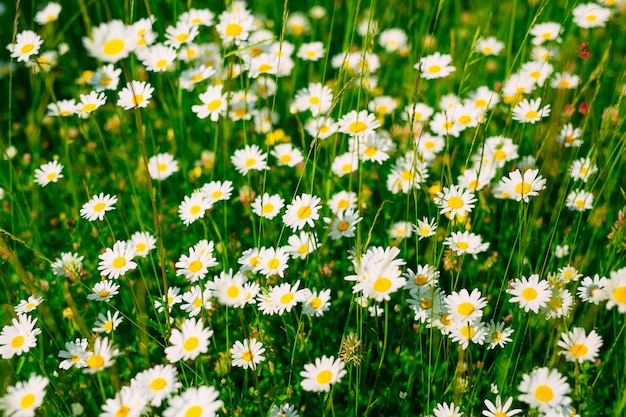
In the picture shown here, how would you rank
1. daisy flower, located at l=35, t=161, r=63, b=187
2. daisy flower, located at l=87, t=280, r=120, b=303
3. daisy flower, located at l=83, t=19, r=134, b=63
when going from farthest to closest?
daisy flower, located at l=35, t=161, r=63, b=187
daisy flower, located at l=87, t=280, r=120, b=303
daisy flower, located at l=83, t=19, r=134, b=63

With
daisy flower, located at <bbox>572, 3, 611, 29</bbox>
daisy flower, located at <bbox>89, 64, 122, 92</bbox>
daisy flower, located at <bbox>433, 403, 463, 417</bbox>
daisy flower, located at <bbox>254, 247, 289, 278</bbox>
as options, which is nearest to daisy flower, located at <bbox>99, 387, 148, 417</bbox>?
daisy flower, located at <bbox>254, 247, 289, 278</bbox>

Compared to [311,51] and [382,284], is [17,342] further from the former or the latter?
[311,51]

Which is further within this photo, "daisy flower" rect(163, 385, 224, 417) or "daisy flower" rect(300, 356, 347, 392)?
"daisy flower" rect(300, 356, 347, 392)

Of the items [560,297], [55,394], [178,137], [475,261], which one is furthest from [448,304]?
[178,137]

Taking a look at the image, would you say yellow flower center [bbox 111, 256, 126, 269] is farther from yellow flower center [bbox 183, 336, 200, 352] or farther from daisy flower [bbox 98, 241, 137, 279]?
yellow flower center [bbox 183, 336, 200, 352]

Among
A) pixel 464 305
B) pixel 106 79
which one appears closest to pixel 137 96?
pixel 106 79

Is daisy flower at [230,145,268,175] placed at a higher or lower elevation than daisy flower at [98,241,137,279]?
higher

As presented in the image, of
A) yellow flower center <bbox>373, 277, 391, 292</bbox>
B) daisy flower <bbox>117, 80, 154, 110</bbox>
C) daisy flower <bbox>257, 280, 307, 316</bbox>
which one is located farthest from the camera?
daisy flower <bbox>117, 80, 154, 110</bbox>

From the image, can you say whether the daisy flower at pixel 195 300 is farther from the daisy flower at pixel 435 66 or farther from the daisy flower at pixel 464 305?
the daisy flower at pixel 435 66
